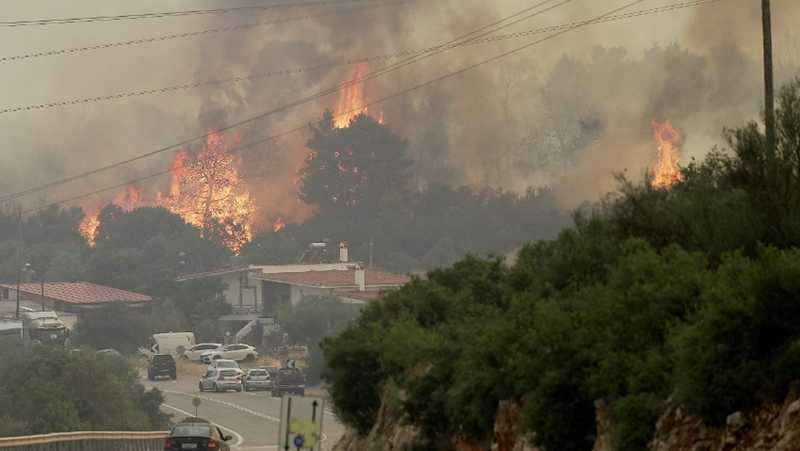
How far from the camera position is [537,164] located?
450ft

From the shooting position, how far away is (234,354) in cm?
7075

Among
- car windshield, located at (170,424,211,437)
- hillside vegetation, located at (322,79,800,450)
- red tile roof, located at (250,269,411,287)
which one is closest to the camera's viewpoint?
hillside vegetation, located at (322,79,800,450)

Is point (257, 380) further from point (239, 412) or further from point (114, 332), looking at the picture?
point (114, 332)

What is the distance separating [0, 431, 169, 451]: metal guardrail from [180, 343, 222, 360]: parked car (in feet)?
115

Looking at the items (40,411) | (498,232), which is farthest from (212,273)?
(40,411)

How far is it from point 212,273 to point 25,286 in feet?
64.2

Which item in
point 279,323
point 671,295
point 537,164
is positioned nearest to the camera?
point 671,295

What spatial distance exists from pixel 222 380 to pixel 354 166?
87151 mm

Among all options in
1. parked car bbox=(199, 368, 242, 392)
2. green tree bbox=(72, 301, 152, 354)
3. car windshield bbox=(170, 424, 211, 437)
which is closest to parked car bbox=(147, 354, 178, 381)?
parked car bbox=(199, 368, 242, 392)

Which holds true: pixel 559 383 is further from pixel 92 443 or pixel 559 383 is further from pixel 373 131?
pixel 373 131

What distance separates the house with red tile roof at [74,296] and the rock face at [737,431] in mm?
80828

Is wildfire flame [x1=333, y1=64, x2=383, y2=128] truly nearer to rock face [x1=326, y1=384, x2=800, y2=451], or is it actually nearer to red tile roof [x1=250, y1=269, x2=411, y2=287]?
red tile roof [x1=250, y1=269, x2=411, y2=287]

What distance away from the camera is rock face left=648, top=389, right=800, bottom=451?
339 inches

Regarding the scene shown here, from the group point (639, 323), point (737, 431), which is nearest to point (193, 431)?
point (639, 323)
